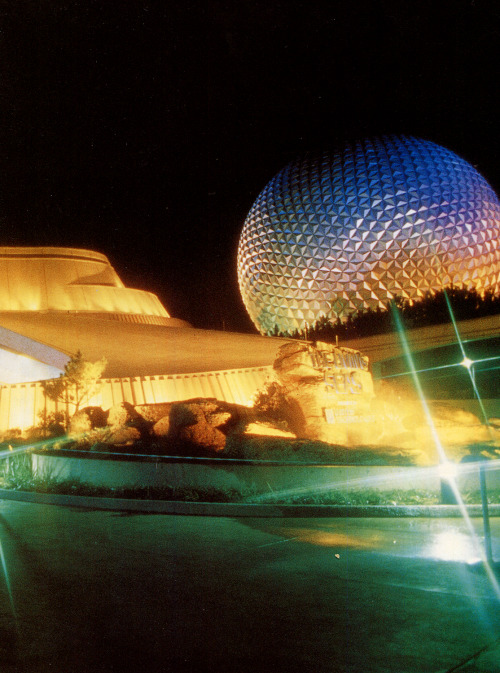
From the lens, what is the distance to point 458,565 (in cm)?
681

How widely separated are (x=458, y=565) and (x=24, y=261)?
89.9 ft

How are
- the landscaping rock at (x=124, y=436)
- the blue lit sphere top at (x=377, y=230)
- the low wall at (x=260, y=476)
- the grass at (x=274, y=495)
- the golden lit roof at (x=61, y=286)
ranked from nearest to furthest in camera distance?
the grass at (x=274, y=495) < the low wall at (x=260, y=476) < the landscaping rock at (x=124, y=436) < the golden lit roof at (x=61, y=286) < the blue lit sphere top at (x=377, y=230)

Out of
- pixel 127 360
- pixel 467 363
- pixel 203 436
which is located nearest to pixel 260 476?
pixel 203 436

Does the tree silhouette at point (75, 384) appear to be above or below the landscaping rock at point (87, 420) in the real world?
above

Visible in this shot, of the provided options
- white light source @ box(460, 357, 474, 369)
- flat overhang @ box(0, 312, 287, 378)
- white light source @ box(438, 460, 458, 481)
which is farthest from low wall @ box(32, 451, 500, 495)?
white light source @ box(460, 357, 474, 369)

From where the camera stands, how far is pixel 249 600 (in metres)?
5.80

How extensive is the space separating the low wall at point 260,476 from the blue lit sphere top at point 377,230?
21452 mm

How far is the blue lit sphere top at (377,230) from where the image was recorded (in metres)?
31.7

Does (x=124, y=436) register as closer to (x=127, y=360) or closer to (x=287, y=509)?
(x=127, y=360)

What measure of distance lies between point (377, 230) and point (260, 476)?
879 inches

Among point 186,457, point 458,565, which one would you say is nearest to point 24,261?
point 186,457

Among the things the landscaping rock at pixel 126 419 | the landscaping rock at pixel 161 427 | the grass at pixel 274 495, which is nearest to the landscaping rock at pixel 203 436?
the landscaping rock at pixel 161 427

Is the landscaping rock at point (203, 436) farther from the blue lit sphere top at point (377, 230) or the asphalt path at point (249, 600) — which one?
the blue lit sphere top at point (377, 230)

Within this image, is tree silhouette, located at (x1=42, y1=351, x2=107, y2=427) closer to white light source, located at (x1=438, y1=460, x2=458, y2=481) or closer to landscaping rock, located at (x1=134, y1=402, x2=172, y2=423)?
landscaping rock, located at (x1=134, y1=402, x2=172, y2=423)
